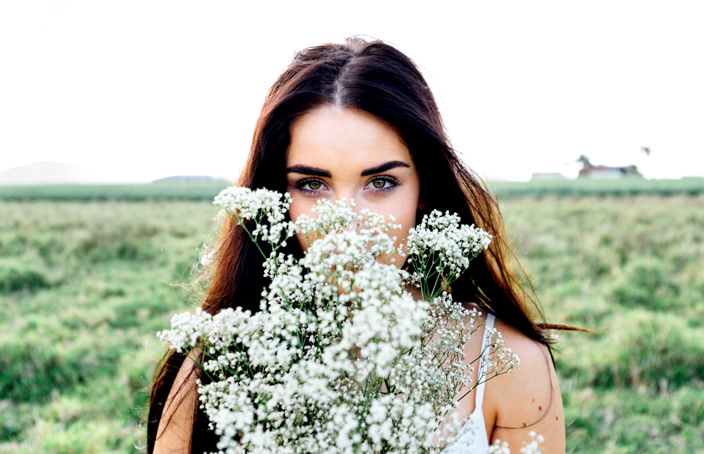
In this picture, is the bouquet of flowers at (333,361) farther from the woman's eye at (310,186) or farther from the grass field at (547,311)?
the grass field at (547,311)

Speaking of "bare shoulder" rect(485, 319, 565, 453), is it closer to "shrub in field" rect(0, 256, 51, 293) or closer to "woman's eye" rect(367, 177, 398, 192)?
"woman's eye" rect(367, 177, 398, 192)

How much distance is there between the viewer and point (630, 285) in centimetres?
804

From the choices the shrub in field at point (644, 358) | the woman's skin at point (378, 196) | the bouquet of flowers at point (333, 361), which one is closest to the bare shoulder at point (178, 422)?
the woman's skin at point (378, 196)

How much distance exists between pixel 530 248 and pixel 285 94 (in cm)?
969

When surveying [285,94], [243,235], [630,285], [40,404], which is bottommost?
[40,404]

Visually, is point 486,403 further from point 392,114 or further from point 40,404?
point 40,404

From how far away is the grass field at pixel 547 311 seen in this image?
4.84m

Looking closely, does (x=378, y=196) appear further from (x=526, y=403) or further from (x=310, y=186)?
(x=526, y=403)

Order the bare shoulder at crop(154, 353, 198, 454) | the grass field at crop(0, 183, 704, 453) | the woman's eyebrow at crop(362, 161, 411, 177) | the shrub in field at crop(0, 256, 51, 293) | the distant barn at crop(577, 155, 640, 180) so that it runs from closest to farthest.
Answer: the woman's eyebrow at crop(362, 161, 411, 177)
the bare shoulder at crop(154, 353, 198, 454)
the grass field at crop(0, 183, 704, 453)
the shrub in field at crop(0, 256, 51, 293)
the distant barn at crop(577, 155, 640, 180)

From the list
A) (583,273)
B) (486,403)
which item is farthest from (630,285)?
(486,403)

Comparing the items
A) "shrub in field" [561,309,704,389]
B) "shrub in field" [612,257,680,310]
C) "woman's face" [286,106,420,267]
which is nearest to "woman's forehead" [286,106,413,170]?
"woman's face" [286,106,420,267]

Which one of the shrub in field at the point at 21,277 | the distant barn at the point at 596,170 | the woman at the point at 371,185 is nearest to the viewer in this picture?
the woman at the point at 371,185

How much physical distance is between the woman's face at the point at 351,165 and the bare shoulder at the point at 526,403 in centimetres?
100

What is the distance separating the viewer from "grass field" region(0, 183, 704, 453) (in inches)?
191
